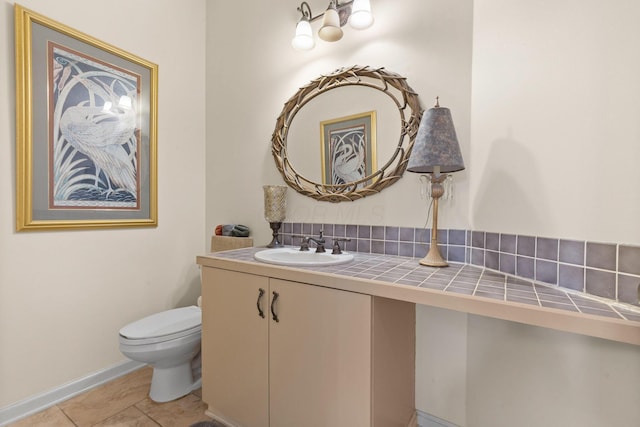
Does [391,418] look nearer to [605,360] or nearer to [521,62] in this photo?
[605,360]

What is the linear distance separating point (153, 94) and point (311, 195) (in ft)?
4.35

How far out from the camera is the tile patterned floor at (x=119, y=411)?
1421 mm

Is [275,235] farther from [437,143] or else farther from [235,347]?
[437,143]

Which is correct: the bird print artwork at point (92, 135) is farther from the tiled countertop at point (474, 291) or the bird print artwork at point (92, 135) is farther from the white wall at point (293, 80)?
the tiled countertop at point (474, 291)

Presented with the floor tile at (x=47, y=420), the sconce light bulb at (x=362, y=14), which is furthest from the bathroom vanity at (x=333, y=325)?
the sconce light bulb at (x=362, y=14)

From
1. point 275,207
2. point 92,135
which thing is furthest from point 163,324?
point 92,135

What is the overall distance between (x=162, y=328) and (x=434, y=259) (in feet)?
4.78

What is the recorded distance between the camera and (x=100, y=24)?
1696mm

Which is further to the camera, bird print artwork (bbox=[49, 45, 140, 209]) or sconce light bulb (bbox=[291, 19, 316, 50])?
sconce light bulb (bbox=[291, 19, 316, 50])

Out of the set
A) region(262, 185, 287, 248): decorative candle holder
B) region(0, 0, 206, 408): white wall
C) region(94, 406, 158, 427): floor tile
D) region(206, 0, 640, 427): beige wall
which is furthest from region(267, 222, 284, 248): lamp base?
region(94, 406, 158, 427): floor tile

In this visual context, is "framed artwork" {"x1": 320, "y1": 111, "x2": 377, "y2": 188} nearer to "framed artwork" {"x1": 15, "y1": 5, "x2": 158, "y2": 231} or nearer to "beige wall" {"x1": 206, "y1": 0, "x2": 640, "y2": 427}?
"beige wall" {"x1": 206, "y1": 0, "x2": 640, "y2": 427}


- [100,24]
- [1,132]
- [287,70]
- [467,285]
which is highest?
[100,24]

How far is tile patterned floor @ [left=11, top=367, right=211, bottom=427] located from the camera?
1.42 m

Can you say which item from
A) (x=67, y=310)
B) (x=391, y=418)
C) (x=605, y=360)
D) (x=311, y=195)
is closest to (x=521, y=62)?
(x=605, y=360)
